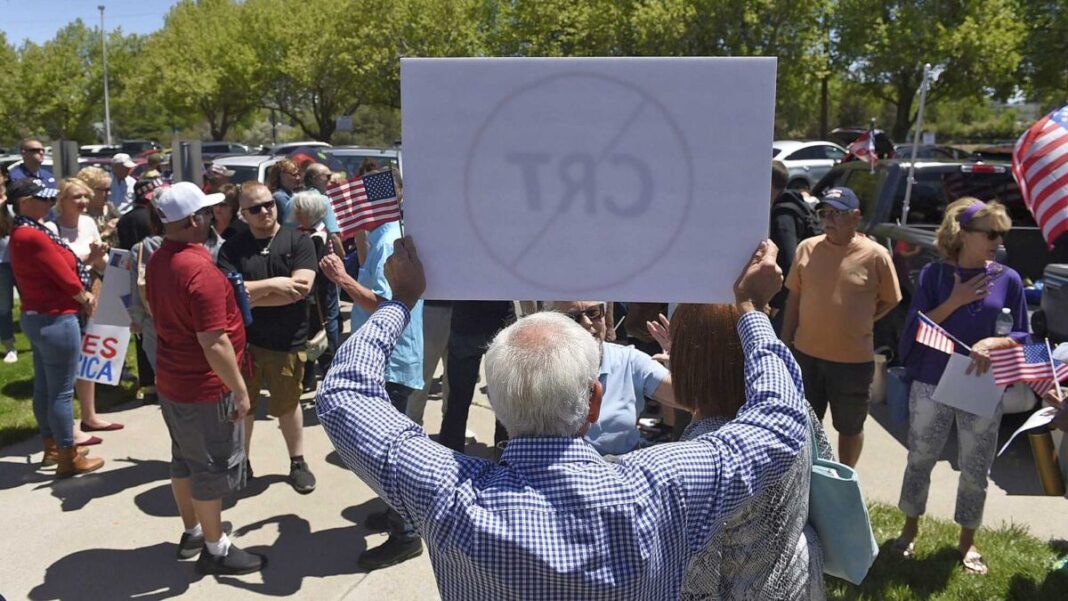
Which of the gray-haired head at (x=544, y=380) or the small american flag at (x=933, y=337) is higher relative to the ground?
the gray-haired head at (x=544, y=380)

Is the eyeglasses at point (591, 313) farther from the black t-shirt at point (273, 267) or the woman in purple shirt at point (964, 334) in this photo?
the black t-shirt at point (273, 267)

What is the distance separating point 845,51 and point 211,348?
2855 centimetres

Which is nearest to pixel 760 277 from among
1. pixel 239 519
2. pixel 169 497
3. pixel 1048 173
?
pixel 1048 173

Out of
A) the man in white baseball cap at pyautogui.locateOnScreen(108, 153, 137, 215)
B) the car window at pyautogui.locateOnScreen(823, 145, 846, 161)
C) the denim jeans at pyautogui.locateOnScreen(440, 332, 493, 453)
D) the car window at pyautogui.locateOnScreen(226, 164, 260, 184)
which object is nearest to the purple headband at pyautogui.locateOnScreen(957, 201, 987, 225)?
the denim jeans at pyautogui.locateOnScreen(440, 332, 493, 453)

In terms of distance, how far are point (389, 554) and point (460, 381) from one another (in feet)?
3.23

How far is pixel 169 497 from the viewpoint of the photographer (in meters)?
5.00

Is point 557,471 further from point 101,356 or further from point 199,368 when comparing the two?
point 101,356

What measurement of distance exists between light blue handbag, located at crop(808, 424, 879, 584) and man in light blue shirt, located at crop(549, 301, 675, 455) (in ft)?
3.25

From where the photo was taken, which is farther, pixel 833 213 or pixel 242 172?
pixel 242 172

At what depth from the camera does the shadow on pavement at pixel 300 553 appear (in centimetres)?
406

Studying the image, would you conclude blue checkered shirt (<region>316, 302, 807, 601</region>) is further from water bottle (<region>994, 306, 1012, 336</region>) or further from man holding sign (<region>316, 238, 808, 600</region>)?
water bottle (<region>994, 306, 1012, 336</region>)

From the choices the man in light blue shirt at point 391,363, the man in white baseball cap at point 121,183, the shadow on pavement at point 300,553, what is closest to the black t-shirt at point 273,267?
the man in light blue shirt at point 391,363

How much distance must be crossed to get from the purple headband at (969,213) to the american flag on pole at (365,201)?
98.6 inches

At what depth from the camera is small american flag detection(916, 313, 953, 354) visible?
12.5 feet
